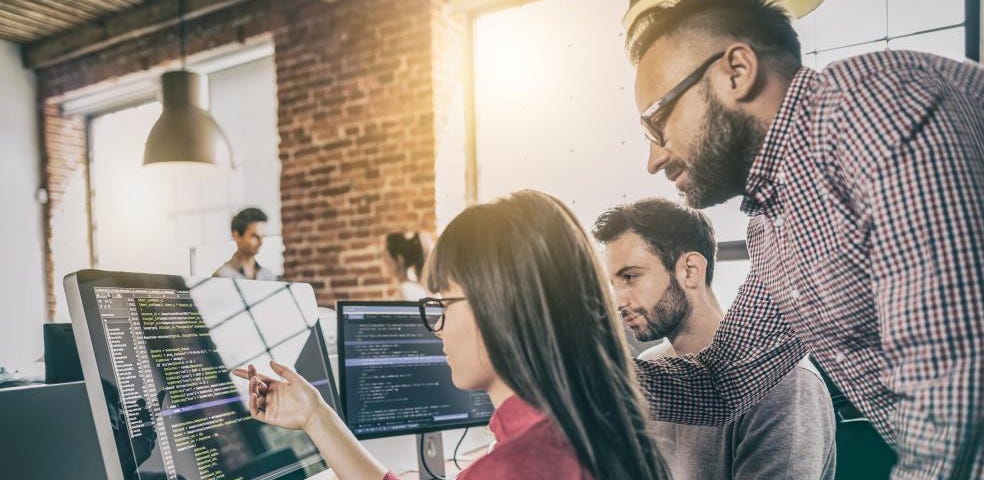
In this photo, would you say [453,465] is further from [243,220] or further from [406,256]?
[243,220]

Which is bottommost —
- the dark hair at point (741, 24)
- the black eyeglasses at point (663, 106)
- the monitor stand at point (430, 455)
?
the monitor stand at point (430, 455)

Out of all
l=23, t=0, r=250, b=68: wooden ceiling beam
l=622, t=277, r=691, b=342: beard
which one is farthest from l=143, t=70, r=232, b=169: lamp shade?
l=622, t=277, r=691, b=342: beard

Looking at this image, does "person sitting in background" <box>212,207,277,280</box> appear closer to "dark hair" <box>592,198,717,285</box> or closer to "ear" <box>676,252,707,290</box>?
"dark hair" <box>592,198,717,285</box>

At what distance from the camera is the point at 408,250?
12.1ft

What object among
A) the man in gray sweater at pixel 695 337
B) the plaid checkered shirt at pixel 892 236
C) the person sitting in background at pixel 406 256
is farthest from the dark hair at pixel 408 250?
the plaid checkered shirt at pixel 892 236

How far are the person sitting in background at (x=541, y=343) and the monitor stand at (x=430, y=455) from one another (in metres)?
0.69

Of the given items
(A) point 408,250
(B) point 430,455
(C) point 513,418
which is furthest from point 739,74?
(A) point 408,250

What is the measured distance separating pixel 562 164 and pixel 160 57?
3405 mm

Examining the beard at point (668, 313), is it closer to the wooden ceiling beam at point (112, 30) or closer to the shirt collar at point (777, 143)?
the shirt collar at point (777, 143)

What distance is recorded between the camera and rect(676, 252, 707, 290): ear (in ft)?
6.45

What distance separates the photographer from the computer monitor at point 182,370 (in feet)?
3.09

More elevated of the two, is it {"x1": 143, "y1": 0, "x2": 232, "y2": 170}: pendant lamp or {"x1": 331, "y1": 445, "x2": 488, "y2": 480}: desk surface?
{"x1": 143, "y1": 0, "x2": 232, "y2": 170}: pendant lamp

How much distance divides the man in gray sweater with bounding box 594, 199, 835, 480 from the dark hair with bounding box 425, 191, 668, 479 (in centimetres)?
59

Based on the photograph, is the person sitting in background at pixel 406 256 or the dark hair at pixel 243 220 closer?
the person sitting in background at pixel 406 256
